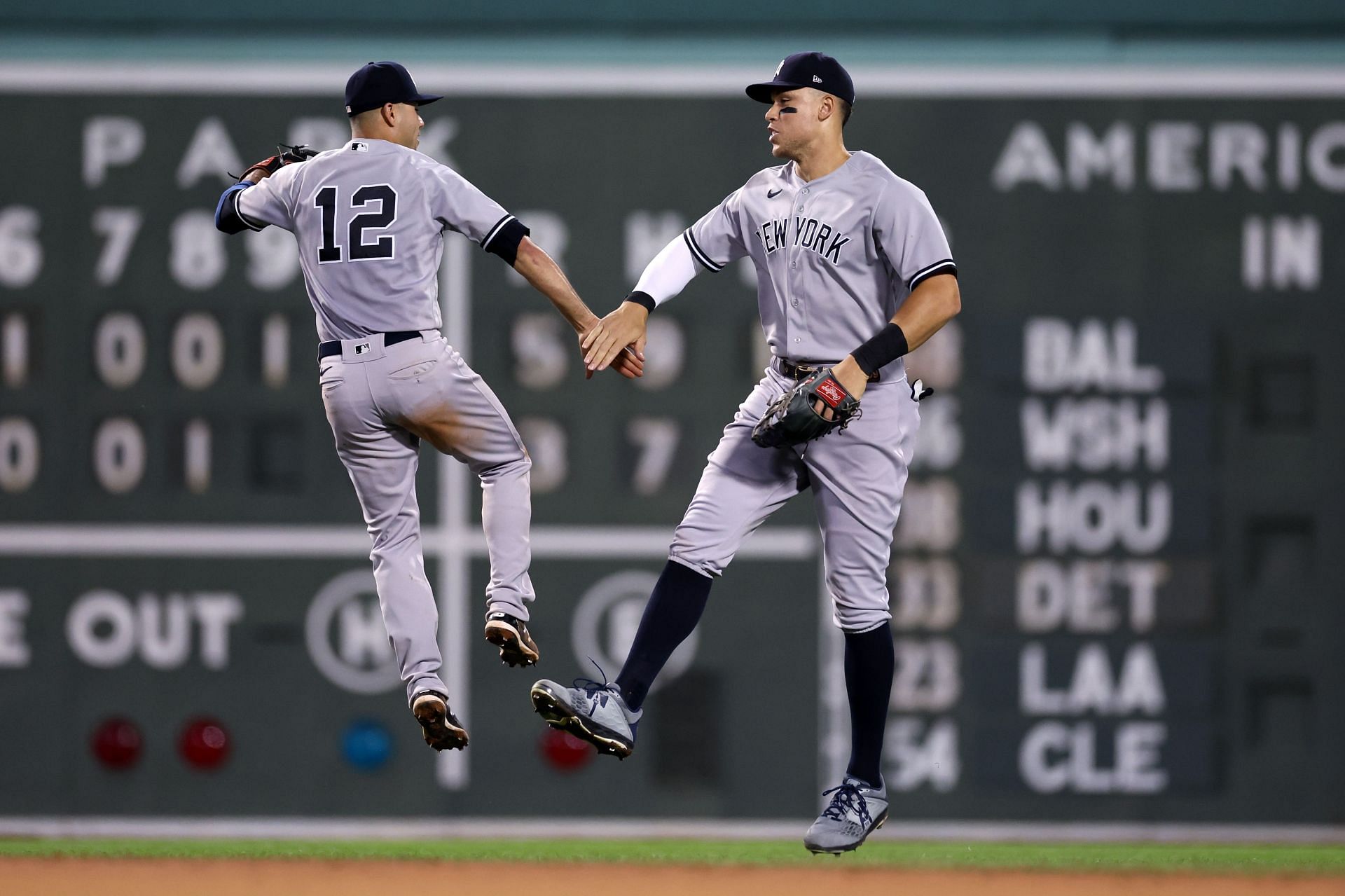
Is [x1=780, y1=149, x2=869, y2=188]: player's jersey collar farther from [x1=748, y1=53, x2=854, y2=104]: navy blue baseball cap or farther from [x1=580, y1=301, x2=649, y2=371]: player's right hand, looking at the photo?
[x1=580, y1=301, x2=649, y2=371]: player's right hand

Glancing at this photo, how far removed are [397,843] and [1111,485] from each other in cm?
284

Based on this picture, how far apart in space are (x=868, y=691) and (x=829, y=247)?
1.10m

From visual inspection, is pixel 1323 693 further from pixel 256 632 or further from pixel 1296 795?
pixel 256 632

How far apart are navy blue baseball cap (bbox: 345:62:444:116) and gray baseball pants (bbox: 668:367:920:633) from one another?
3.56 ft

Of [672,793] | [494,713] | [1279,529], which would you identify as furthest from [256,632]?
[1279,529]

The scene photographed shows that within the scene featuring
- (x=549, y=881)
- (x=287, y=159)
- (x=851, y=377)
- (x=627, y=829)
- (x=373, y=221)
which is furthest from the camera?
(x=627, y=829)

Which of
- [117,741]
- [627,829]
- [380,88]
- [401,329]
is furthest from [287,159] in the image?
[627,829]

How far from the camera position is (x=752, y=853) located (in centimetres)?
683

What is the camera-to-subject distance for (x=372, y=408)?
14.4ft

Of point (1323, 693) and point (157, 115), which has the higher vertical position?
point (157, 115)

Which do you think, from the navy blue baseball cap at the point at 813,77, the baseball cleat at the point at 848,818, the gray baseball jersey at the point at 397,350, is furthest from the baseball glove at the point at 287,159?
the baseball cleat at the point at 848,818

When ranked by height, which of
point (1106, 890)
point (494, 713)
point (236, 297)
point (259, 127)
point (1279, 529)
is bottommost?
point (1106, 890)

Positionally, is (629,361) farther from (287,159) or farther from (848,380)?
(287,159)

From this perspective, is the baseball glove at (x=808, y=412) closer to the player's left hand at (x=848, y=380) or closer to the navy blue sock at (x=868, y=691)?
the player's left hand at (x=848, y=380)
